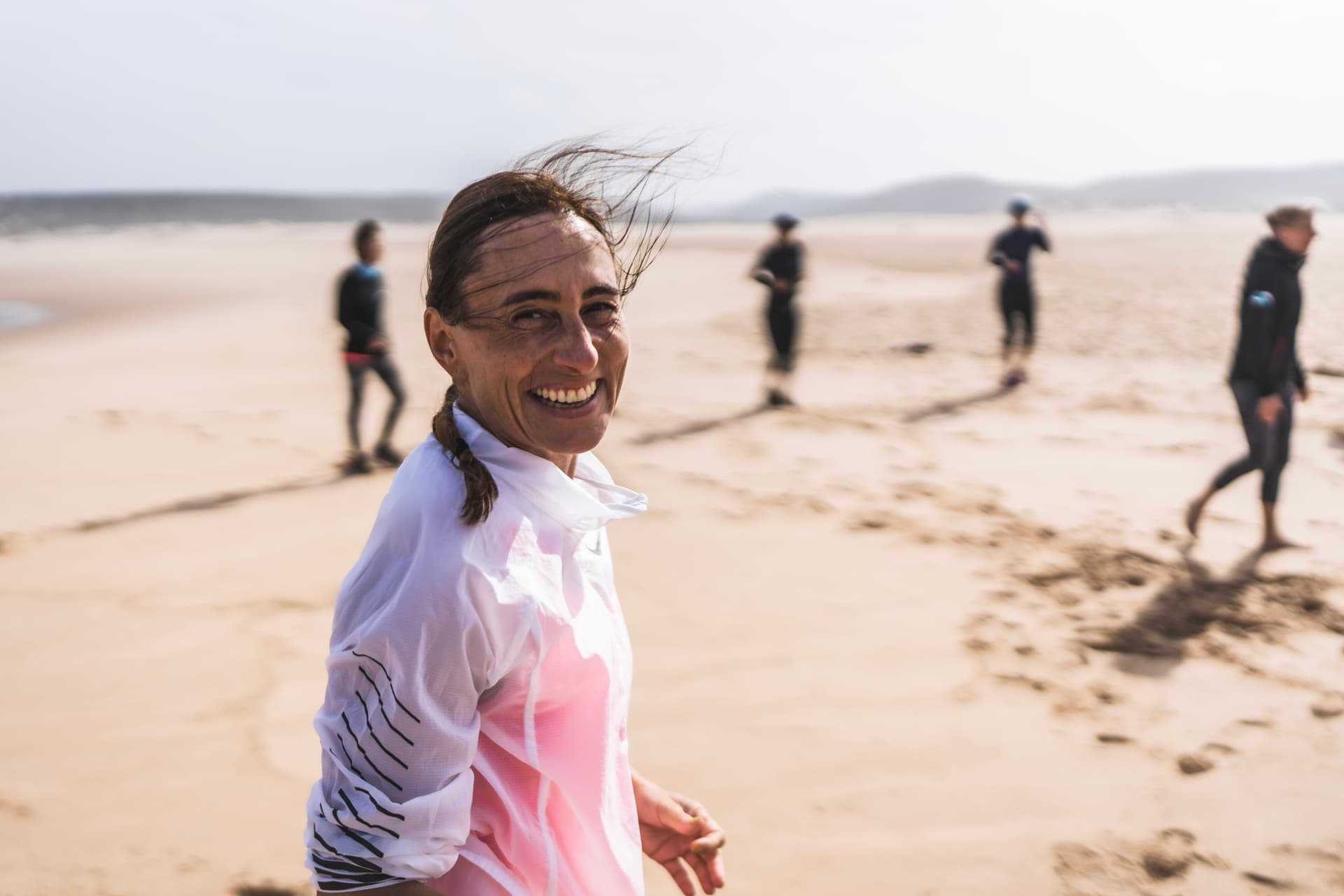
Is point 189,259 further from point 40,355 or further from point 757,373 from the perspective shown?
point 757,373

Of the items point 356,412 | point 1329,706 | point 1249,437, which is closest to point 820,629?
point 1329,706

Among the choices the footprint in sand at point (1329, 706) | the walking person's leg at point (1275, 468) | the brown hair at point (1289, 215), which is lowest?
the footprint in sand at point (1329, 706)

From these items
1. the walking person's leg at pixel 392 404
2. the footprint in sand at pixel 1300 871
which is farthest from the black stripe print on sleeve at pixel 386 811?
the walking person's leg at pixel 392 404

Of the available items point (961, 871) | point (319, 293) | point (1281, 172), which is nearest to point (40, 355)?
point (319, 293)

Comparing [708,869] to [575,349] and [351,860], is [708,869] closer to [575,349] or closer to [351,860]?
[351,860]

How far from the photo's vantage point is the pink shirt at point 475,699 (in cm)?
121

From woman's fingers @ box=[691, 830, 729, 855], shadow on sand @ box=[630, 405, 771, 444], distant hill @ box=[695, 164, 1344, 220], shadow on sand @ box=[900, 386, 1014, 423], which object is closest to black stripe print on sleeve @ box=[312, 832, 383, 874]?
woman's fingers @ box=[691, 830, 729, 855]

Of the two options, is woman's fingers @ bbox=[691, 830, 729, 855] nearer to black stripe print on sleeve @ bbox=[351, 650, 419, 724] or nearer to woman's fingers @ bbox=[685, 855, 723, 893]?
woman's fingers @ bbox=[685, 855, 723, 893]

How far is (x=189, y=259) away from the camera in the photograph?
1193 inches

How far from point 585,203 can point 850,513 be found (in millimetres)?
5271

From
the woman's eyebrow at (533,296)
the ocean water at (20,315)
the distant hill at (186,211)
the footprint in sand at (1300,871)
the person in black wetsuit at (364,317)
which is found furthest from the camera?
the distant hill at (186,211)

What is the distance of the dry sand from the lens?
338 cm

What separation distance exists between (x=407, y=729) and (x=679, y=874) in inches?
34.5

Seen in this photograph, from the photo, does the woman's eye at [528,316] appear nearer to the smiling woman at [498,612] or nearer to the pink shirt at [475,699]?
the smiling woman at [498,612]
